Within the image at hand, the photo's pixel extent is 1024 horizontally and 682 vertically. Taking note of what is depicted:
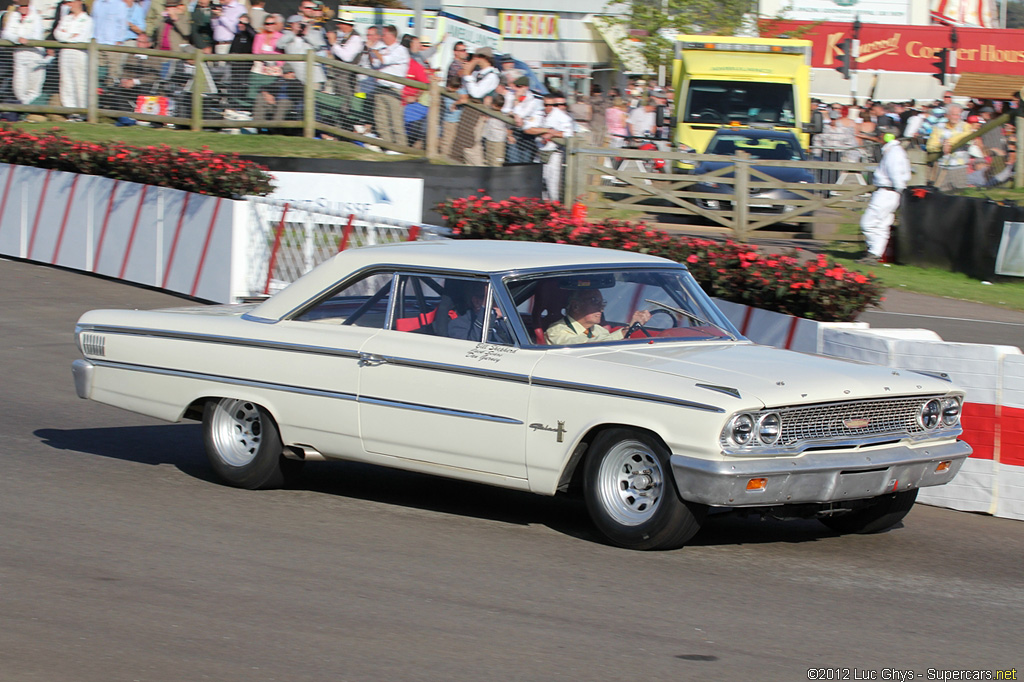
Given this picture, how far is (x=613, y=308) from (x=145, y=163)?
11.6 m

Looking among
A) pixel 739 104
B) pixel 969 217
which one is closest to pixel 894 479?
pixel 969 217

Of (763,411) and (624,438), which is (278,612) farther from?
(763,411)

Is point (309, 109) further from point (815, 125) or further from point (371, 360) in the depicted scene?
point (371, 360)

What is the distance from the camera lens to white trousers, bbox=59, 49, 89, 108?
23.0 metres

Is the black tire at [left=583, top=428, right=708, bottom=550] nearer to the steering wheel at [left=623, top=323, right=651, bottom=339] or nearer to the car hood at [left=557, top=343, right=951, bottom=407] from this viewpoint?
the car hood at [left=557, top=343, right=951, bottom=407]

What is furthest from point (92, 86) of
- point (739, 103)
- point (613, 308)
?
point (613, 308)

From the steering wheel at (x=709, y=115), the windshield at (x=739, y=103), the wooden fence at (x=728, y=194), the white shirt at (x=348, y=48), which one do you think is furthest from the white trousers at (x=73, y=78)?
the steering wheel at (x=709, y=115)

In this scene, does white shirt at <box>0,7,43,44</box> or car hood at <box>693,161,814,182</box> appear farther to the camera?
white shirt at <box>0,7,43,44</box>

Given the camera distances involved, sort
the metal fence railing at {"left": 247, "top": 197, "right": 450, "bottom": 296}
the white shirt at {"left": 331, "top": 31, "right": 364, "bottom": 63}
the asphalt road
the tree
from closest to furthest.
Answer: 1. the asphalt road
2. the metal fence railing at {"left": 247, "top": 197, "right": 450, "bottom": 296}
3. the white shirt at {"left": 331, "top": 31, "right": 364, "bottom": 63}
4. the tree

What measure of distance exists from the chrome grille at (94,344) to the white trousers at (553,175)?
12.4m

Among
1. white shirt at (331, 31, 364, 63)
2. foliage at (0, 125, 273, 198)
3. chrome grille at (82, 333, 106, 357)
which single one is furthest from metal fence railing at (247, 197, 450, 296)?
white shirt at (331, 31, 364, 63)

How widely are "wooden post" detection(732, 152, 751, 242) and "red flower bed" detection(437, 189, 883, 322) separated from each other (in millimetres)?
6764

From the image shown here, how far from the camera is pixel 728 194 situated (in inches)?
773

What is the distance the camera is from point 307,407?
6.90 m
